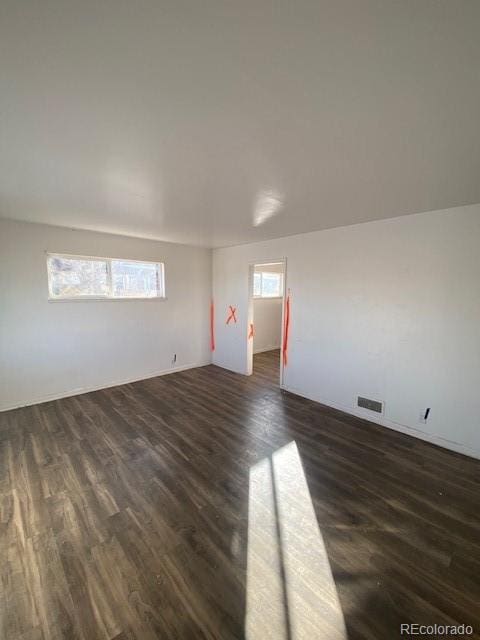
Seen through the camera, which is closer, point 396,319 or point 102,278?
point 396,319

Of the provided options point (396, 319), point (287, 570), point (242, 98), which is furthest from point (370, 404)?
point (242, 98)

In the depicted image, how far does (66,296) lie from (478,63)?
441cm

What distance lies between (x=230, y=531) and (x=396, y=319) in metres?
2.58

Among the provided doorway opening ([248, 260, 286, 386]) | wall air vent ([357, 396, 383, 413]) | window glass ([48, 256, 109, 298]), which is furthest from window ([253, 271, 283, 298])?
wall air vent ([357, 396, 383, 413])

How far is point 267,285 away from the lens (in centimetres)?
672

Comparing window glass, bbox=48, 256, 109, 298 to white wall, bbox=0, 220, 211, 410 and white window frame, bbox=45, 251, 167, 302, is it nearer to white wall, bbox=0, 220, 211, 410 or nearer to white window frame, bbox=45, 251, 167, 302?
white window frame, bbox=45, 251, 167, 302

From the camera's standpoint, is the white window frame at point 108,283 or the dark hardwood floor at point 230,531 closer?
the dark hardwood floor at point 230,531

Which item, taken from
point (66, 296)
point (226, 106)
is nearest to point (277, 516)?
point (226, 106)

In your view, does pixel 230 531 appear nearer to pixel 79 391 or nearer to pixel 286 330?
pixel 286 330

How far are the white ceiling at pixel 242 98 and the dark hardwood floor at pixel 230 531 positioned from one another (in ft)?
7.78

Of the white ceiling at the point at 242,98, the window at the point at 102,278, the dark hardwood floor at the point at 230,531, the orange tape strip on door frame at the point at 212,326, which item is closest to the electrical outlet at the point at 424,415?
the dark hardwood floor at the point at 230,531

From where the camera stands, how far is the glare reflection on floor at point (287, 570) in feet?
3.97

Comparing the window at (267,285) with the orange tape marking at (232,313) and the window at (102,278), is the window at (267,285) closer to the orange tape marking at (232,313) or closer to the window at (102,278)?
the orange tape marking at (232,313)

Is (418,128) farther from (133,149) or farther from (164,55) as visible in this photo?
(133,149)
